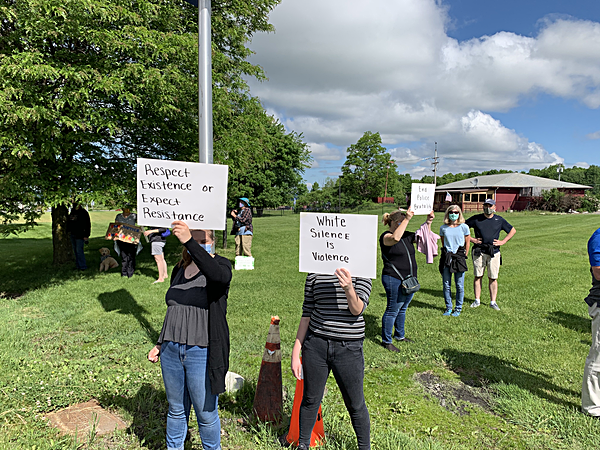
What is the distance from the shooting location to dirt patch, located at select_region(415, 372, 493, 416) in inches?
161

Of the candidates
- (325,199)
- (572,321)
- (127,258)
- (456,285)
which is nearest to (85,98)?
(127,258)

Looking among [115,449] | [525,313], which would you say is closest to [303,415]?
[115,449]

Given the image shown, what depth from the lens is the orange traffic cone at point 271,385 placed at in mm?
3609

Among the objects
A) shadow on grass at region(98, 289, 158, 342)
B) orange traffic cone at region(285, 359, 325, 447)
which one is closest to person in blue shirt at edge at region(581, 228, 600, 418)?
orange traffic cone at region(285, 359, 325, 447)

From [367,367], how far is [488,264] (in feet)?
12.8

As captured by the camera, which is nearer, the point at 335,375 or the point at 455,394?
the point at 335,375

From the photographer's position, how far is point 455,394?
4348mm

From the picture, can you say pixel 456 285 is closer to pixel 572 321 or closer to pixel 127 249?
pixel 572 321

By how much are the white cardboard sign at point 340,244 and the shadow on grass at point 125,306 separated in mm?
4174

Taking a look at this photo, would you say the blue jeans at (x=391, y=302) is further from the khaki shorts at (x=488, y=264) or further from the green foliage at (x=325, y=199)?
the green foliage at (x=325, y=199)

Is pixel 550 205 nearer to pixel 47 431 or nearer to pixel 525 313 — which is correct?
pixel 525 313

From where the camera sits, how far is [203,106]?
4.25m

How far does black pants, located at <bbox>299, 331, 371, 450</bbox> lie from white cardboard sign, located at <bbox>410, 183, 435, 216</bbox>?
2402mm

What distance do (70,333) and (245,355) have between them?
10.2 feet
